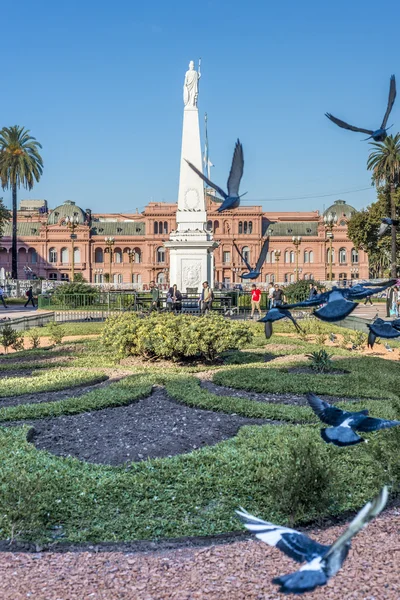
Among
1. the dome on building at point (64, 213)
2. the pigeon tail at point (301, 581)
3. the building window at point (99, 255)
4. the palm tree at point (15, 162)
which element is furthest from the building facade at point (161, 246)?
the pigeon tail at point (301, 581)

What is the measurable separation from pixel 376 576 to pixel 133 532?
4.99ft

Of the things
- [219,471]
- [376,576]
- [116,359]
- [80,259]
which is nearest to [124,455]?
[219,471]

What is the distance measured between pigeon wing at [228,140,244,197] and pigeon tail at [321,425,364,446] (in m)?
1.50

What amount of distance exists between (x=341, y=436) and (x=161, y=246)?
82151 millimetres

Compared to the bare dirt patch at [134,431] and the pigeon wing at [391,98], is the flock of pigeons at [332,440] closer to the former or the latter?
the pigeon wing at [391,98]

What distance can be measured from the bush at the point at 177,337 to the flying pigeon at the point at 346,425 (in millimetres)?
8323

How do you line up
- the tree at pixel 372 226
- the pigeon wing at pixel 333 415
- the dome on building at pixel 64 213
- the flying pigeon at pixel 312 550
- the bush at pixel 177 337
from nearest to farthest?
the flying pigeon at pixel 312 550 < the pigeon wing at pixel 333 415 < the bush at pixel 177 337 < the tree at pixel 372 226 < the dome on building at pixel 64 213

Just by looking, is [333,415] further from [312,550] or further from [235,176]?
[235,176]

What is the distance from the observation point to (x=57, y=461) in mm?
5449

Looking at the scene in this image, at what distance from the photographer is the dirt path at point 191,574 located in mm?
3244

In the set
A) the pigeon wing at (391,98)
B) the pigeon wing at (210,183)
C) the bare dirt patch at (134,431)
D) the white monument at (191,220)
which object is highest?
the white monument at (191,220)

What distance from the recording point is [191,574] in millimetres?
3479

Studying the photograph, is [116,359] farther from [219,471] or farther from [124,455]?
[219,471]

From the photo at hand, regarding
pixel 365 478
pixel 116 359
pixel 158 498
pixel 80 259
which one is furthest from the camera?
pixel 80 259
